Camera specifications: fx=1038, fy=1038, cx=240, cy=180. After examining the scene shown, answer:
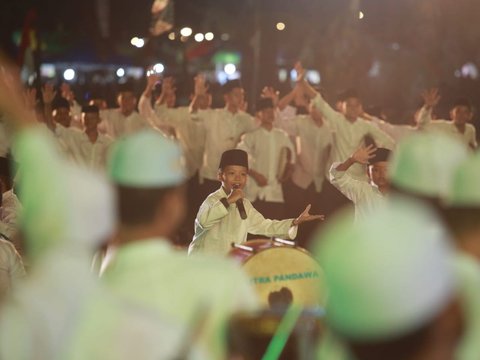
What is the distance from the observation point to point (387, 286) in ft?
6.50

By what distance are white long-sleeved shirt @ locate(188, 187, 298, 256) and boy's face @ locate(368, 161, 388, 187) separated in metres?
0.96

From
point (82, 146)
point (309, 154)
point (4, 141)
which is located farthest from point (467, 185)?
point (309, 154)

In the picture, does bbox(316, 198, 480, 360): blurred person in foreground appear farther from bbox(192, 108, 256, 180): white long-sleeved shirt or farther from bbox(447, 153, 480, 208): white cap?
bbox(192, 108, 256, 180): white long-sleeved shirt

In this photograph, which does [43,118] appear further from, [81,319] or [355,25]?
[355,25]

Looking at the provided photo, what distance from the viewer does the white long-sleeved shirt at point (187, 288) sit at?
2.75m

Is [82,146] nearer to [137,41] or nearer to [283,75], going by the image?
[283,75]

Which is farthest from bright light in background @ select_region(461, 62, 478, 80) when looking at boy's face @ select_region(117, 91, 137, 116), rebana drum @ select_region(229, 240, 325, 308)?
rebana drum @ select_region(229, 240, 325, 308)

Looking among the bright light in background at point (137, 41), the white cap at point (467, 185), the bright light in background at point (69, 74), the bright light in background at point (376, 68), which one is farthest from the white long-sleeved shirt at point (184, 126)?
the bright light in background at point (376, 68)

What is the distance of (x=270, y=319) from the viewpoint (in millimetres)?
3109

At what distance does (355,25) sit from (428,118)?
1070 centimetres

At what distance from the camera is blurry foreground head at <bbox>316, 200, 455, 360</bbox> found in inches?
78.0

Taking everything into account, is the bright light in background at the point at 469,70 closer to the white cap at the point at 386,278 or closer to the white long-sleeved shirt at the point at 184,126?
the white long-sleeved shirt at the point at 184,126

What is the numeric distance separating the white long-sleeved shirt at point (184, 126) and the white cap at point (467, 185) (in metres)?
8.97

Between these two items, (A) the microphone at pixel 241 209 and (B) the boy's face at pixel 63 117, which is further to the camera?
(B) the boy's face at pixel 63 117
